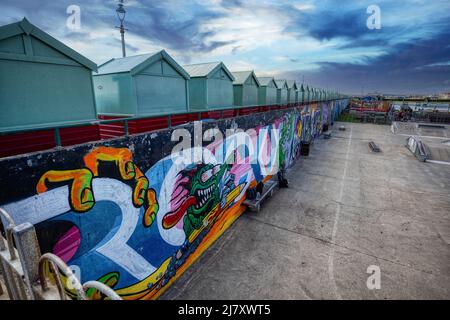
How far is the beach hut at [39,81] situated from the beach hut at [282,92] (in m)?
15.4

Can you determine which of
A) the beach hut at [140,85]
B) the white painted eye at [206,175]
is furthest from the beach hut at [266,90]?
the white painted eye at [206,175]

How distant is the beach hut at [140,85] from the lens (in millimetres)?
6555

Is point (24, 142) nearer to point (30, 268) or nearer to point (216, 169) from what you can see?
point (30, 268)

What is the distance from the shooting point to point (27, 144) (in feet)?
13.8

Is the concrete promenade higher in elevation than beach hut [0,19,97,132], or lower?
lower

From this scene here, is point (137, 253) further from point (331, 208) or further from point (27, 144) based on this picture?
point (331, 208)

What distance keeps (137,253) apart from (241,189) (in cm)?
556

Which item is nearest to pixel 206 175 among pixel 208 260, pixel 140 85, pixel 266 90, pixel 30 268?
pixel 208 260

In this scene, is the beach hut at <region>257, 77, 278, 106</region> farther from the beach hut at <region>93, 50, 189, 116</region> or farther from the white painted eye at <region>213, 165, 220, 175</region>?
the beach hut at <region>93, 50, 189, 116</region>

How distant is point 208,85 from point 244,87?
11.7 feet

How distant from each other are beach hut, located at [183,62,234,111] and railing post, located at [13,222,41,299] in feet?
25.7

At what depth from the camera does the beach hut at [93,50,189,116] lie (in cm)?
655

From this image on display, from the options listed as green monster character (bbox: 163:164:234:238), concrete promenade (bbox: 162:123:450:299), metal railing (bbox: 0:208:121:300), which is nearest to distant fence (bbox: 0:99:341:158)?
metal railing (bbox: 0:208:121:300)
